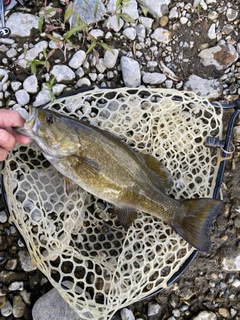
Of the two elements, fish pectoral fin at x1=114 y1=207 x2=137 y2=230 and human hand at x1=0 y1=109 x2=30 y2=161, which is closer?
human hand at x1=0 y1=109 x2=30 y2=161

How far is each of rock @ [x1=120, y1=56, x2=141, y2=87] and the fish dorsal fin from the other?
90cm

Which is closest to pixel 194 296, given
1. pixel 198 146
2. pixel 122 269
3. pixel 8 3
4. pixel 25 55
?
pixel 122 269

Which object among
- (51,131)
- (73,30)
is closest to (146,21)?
(73,30)

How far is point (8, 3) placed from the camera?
12.4 ft

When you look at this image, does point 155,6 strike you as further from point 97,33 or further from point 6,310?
point 6,310

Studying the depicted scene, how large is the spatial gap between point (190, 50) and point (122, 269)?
2185 millimetres

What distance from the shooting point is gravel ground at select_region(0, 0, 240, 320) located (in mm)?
3607

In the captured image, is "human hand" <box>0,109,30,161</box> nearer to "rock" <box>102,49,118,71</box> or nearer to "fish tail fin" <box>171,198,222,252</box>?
"rock" <box>102,49,118,71</box>

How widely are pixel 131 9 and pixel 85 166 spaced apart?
5.74 ft

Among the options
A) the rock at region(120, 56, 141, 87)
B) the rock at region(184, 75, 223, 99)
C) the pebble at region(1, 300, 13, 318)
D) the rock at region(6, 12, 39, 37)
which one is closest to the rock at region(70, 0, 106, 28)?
the rock at region(6, 12, 39, 37)

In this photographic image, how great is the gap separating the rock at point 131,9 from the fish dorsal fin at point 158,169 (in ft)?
4.91

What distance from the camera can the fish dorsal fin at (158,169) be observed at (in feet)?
10.9

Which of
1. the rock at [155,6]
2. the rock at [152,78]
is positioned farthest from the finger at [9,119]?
the rock at [155,6]

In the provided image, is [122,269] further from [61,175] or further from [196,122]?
[196,122]
